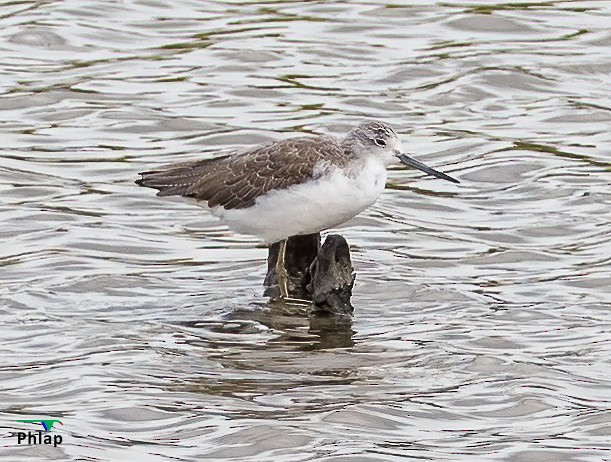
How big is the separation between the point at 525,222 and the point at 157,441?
5294 mm

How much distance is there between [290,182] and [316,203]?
254 millimetres

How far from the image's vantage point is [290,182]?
10805 millimetres

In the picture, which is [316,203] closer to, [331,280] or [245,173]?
[331,280]

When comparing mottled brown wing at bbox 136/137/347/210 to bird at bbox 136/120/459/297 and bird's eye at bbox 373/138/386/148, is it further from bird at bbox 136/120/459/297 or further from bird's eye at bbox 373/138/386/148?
bird's eye at bbox 373/138/386/148

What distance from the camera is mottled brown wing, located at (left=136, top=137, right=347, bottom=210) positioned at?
35.7 feet

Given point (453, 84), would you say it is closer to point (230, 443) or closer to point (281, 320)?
point (281, 320)

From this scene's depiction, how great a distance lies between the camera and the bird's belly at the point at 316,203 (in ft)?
35.0

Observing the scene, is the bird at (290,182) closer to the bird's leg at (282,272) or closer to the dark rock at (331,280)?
the bird's leg at (282,272)

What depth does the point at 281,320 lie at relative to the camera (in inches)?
435

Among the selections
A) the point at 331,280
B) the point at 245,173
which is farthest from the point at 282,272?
the point at 245,173

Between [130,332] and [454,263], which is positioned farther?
[454,263]

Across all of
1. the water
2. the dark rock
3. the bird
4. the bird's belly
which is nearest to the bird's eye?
the bird

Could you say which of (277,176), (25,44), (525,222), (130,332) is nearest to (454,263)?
(525,222)

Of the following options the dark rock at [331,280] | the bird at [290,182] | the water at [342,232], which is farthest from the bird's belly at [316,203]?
the water at [342,232]
